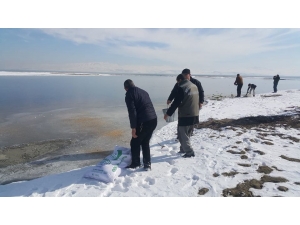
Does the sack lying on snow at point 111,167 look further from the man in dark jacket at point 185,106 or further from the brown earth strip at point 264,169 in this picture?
the brown earth strip at point 264,169

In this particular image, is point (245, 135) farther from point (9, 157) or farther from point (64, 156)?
point (9, 157)

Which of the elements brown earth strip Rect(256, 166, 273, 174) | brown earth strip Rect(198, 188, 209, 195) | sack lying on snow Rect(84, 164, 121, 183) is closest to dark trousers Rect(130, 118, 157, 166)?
sack lying on snow Rect(84, 164, 121, 183)

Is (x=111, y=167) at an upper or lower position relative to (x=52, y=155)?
upper

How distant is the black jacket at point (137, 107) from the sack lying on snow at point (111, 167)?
2.88 feet

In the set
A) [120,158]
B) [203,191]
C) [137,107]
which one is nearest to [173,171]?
[203,191]

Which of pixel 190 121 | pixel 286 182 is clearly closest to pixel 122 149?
pixel 190 121

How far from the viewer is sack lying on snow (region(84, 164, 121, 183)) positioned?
3.68m

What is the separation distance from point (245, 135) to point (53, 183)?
5.13m

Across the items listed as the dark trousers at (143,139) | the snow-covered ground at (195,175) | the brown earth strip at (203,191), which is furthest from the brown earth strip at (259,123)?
the brown earth strip at (203,191)

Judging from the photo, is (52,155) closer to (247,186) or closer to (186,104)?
(186,104)

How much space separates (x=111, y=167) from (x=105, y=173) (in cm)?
19

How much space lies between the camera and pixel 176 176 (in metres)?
3.90

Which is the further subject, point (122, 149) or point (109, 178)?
point (122, 149)

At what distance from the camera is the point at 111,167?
3861 mm
